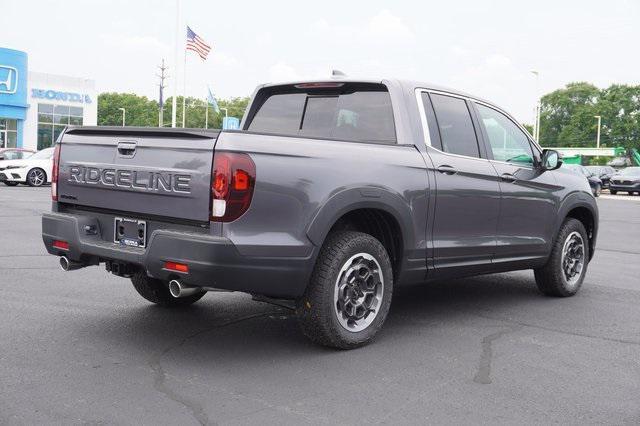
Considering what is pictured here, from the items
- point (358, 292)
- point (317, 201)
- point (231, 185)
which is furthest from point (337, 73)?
point (231, 185)

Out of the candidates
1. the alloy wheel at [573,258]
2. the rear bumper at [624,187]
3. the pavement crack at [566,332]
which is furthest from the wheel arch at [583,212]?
the rear bumper at [624,187]

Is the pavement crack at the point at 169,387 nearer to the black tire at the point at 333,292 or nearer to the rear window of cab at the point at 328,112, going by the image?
the black tire at the point at 333,292

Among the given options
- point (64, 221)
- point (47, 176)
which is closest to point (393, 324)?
point (64, 221)

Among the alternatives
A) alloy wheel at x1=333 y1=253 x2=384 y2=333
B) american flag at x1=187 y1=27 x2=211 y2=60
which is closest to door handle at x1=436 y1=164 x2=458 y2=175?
alloy wheel at x1=333 y1=253 x2=384 y2=333

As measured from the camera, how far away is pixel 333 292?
14.5 feet

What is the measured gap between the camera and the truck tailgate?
405cm

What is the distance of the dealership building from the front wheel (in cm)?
2568

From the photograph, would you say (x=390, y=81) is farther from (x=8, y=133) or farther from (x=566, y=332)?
(x=8, y=133)

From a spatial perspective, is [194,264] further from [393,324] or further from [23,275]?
[23,275]

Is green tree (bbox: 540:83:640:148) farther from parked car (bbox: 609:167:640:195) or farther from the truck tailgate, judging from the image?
the truck tailgate

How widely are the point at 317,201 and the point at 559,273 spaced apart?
3.32 m

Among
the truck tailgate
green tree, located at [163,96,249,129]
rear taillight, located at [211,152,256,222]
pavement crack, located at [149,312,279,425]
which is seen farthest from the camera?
green tree, located at [163,96,249,129]

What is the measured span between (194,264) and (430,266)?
193 cm

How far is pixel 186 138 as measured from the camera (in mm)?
4148
